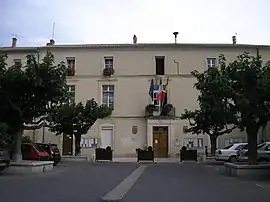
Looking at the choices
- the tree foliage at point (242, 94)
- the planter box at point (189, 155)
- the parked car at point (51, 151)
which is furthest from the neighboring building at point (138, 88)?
the tree foliage at point (242, 94)

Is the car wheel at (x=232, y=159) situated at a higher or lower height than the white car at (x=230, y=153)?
lower

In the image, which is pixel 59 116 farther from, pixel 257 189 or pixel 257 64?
pixel 257 189

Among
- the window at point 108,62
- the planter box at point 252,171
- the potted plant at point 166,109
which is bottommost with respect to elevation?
the planter box at point 252,171

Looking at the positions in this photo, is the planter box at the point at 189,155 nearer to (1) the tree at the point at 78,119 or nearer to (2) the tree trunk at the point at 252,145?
(1) the tree at the point at 78,119

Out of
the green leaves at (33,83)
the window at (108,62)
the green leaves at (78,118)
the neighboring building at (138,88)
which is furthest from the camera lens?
the window at (108,62)

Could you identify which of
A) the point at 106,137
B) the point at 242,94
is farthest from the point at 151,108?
the point at 242,94

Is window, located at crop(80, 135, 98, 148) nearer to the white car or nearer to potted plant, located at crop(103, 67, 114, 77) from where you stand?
potted plant, located at crop(103, 67, 114, 77)

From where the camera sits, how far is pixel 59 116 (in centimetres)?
2756

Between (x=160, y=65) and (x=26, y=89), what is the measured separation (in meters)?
22.1

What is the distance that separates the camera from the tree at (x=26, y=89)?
20359mm

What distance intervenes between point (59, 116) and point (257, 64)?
13724 millimetres

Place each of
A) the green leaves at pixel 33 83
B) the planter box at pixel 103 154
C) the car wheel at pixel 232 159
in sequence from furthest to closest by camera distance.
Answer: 1. the planter box at pixel 103 154
2. the car wheel at pixel 232 159
3. the green leaves at pixel 33 83

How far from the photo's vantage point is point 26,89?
819 inches

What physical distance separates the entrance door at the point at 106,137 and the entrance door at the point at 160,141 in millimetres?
4198
